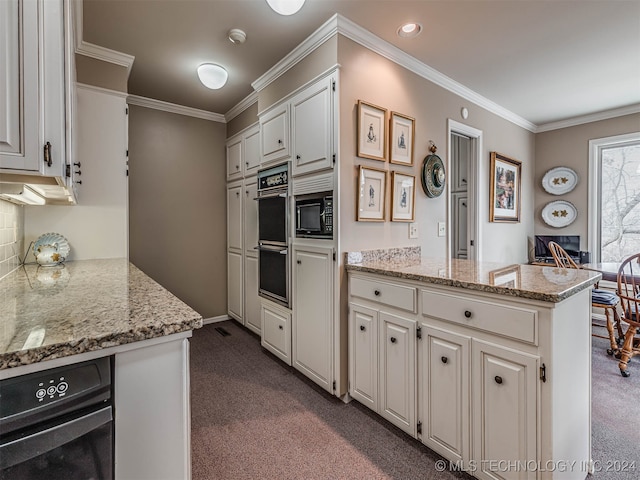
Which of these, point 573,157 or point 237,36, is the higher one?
point 237,36

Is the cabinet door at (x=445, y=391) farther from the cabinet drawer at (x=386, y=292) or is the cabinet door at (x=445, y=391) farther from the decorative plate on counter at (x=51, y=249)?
the decorative plate on counter at (x=51, y=249)

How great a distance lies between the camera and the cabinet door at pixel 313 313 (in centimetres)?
218

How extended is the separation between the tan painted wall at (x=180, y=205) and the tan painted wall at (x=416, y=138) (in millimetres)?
2277

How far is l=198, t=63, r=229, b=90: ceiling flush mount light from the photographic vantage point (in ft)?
8.09

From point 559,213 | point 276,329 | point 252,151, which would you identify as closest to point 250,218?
point 252,151

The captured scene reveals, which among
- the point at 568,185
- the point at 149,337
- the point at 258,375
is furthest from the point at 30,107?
the point at 568,185

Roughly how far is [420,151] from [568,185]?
2.76 m

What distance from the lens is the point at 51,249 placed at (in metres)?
2.07

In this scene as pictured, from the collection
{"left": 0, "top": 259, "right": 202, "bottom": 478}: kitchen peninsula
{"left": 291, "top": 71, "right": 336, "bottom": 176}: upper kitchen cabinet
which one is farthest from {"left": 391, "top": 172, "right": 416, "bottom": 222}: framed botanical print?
{"left": 0, "top": 259, "right": 202, "bottom": 478}: kitchen peninsula

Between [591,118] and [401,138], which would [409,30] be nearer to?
[401,138]

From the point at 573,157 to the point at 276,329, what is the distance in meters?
4.30

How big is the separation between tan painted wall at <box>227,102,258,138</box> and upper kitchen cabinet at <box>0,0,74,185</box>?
230cm

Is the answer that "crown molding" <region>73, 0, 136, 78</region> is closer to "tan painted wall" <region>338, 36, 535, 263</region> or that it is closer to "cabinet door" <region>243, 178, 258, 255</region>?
"cabinet door" <region>243, 178, 258, 255</region>

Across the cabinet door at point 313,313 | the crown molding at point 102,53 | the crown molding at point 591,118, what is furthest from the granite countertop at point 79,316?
the crown molding at point 591,118
